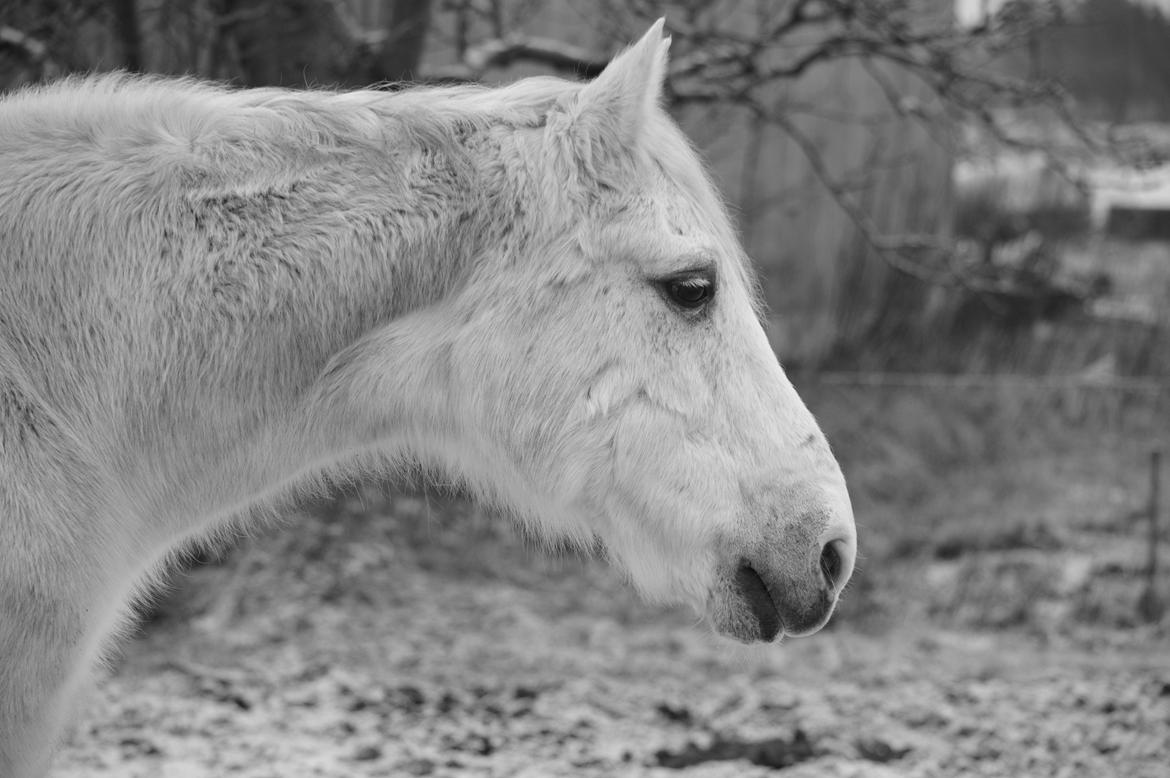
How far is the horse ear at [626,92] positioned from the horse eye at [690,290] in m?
0.32

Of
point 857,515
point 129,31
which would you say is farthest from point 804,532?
point 857,515

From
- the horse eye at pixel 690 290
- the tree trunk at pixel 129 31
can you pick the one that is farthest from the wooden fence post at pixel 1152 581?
the tree trunk at pixel 129 31

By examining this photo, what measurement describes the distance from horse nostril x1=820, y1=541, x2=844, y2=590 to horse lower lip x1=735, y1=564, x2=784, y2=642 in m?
0.13

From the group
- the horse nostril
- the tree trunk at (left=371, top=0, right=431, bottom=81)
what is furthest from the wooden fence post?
the horse nostril

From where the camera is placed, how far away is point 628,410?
2.51 metres

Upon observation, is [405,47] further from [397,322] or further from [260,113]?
[397,322]

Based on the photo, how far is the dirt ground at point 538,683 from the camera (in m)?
4.62

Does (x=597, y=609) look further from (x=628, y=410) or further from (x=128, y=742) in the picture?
(x=628, y=410)

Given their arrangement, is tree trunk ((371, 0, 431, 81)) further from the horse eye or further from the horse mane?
the horse eye

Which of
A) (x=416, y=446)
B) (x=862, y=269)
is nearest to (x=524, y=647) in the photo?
(x=416, y=446)

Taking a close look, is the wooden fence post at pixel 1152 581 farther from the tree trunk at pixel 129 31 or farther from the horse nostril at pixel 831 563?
the tree trunk at pixel 129 31

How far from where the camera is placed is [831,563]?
247cm

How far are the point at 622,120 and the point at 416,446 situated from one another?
0.87 meters

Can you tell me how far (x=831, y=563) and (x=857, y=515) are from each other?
210 inches
